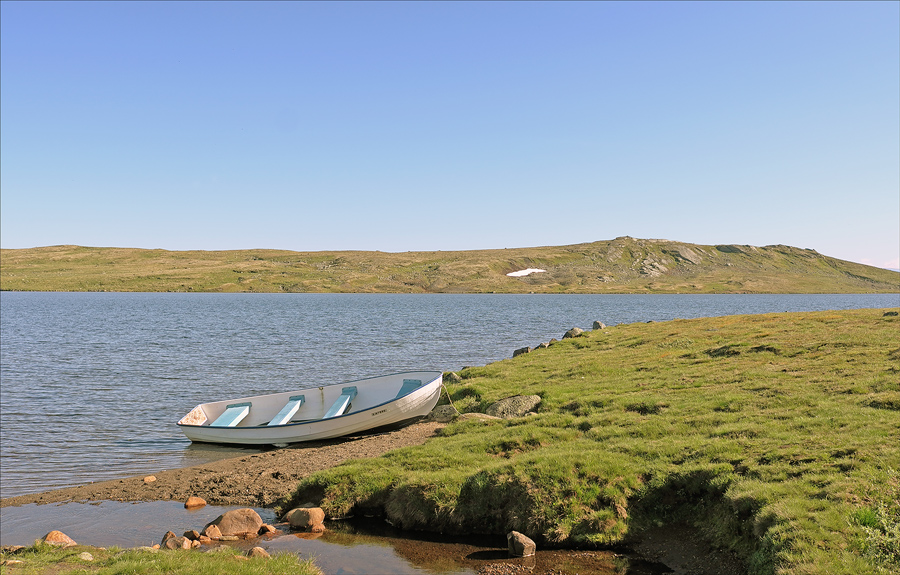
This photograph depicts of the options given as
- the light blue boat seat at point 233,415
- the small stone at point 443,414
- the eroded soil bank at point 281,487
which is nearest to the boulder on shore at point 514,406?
the small stone at point 443,414

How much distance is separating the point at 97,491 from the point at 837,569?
19596mm

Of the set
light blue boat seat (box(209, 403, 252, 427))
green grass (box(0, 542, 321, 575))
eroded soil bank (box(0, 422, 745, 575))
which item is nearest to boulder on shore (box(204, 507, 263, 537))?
green grass (box(0, 542, 321, 575))

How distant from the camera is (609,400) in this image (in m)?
20.2

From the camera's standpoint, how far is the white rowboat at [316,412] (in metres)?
22.8

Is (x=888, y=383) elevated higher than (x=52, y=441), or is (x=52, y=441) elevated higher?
(x=888, y=383)

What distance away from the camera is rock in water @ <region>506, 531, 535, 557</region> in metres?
11.7

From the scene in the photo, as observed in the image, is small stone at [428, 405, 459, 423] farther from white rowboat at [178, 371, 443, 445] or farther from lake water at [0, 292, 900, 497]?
lake water at [0, 292, 900, 497]

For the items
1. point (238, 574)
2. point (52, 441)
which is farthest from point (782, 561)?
point (52, 441)

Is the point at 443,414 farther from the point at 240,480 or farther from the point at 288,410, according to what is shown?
the point at 240,480

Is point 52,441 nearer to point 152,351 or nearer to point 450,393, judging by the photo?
point 450,393

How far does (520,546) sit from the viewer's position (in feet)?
38.4

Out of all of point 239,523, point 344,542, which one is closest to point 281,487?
point 239,523

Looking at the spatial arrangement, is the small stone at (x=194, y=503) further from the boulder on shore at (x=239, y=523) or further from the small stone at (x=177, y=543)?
the small stone at (x=177, y=543)

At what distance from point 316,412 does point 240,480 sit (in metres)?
8.67
